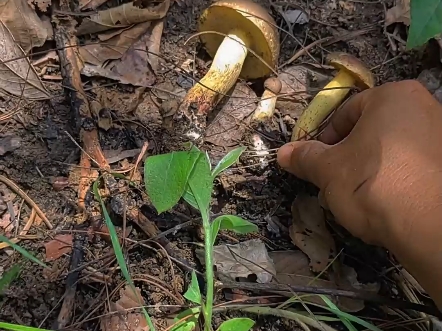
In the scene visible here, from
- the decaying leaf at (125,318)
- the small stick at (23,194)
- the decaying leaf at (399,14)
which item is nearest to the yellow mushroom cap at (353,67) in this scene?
the decaying leaf at (399,14)

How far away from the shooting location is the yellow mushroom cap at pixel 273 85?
2.56 m

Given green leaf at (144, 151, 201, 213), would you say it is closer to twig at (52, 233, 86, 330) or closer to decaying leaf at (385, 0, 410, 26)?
twig at (52, 233, 86, 330)

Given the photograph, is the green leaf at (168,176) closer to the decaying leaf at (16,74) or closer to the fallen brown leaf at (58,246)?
the fallen brown leaf at (58,246)

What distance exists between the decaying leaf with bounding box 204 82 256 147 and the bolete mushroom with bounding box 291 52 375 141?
11.3 inches

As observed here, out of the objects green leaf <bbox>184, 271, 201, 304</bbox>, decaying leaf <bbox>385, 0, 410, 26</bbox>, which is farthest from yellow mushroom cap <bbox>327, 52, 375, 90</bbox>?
green leaf <bbox>184, 271, 201, 304</bbox>

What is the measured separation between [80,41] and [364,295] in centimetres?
183

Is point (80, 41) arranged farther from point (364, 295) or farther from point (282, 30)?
point (364, 295)

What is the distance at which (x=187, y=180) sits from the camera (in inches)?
69.5

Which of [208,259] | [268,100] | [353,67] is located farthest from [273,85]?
[208,259]

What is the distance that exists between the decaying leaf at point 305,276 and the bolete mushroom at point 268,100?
687mm

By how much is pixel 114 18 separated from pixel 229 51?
0.63 metres

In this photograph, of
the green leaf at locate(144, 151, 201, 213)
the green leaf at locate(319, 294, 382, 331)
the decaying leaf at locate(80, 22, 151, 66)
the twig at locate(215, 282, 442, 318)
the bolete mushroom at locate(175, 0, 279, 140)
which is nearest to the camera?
the green leaf at locate(144, 151, 201, 213)

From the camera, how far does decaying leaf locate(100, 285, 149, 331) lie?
1998mm

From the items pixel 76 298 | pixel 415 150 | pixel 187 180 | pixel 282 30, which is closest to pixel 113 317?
pixel 76 298
